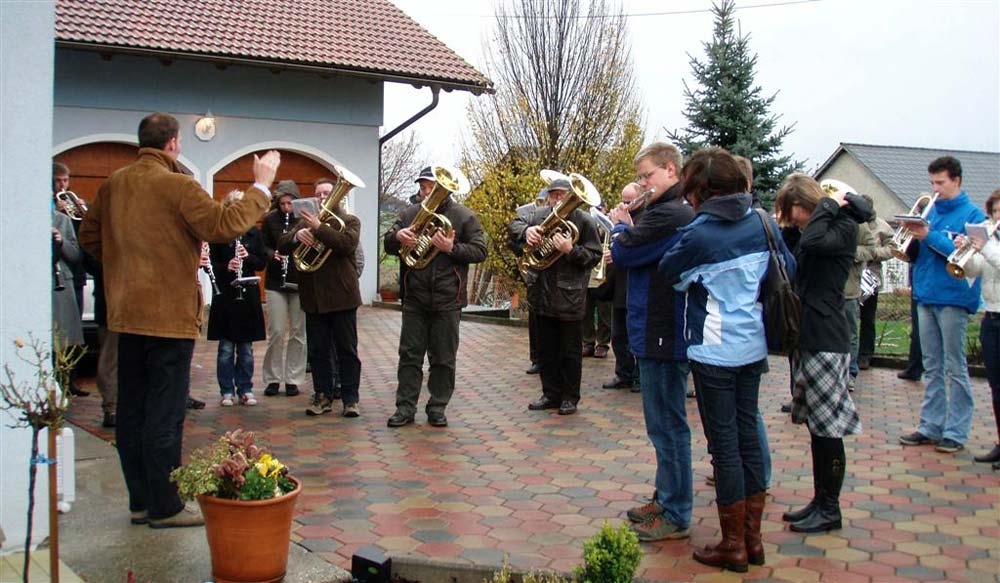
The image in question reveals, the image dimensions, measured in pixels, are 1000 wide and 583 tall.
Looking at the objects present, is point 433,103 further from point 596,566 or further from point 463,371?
point 596,566

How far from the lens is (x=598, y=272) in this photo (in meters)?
10.4

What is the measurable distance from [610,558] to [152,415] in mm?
2495

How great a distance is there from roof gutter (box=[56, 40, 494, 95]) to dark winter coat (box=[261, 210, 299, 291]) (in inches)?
319

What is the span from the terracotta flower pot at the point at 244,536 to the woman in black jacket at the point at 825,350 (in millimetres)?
2764

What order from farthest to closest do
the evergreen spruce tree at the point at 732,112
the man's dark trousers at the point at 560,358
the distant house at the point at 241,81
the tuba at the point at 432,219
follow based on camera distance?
the evergreen spruce tree at the point at 732,112, the distant house at the point at 241,81, the man's dark trousers at the point at 560,358, the tuba at the point at 432,219

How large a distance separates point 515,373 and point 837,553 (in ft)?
19.7

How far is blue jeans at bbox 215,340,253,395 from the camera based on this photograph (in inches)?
330

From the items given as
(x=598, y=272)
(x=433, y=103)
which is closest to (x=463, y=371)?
(x=598, y=272)

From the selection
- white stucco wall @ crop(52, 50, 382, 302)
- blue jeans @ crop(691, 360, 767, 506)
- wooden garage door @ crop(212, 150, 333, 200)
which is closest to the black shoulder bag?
blue jeans @ crop(691, 360, 767, 506)

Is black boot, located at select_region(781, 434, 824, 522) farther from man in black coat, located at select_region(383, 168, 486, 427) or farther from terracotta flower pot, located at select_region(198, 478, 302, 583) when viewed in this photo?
man in black coat, located at select_region(383, 168, 486, 427)

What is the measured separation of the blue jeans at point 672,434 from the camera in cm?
499

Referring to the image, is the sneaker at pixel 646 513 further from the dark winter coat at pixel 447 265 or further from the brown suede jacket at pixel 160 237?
the dark winter coat at pixel 447 265

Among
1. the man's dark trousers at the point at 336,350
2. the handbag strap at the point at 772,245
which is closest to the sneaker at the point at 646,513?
the handbag strap at the point at 772,245

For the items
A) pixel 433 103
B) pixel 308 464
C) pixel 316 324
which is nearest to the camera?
pixel 308 464
